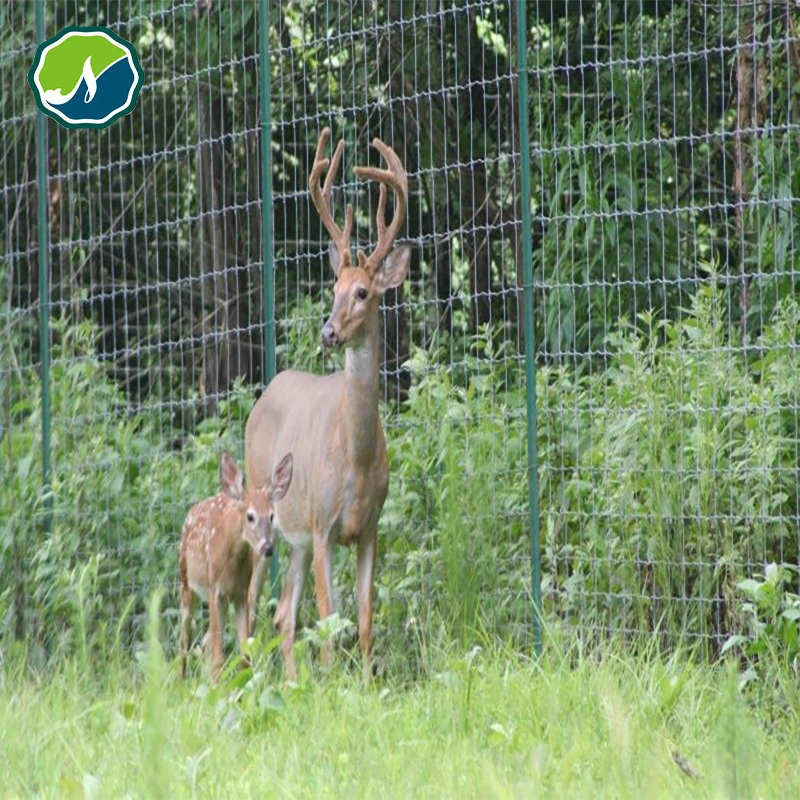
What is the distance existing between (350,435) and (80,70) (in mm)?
3570

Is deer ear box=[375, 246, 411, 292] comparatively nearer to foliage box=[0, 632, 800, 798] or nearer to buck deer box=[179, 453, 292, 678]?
buck deer box=[179, 453, 292, 678]

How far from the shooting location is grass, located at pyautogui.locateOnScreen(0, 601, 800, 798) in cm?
510

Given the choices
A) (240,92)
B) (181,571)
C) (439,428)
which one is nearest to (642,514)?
(439,428)

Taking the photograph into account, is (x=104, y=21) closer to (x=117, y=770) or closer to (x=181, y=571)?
(x=181, y=571)

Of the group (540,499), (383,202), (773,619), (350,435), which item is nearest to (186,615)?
(350,435)

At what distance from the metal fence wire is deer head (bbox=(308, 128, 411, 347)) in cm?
47

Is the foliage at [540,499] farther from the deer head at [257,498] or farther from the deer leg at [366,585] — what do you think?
the deer head at [257,498]

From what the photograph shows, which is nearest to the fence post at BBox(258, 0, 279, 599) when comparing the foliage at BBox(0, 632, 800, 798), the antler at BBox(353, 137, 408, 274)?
the antler at BBox(353, 137, 408, 274)

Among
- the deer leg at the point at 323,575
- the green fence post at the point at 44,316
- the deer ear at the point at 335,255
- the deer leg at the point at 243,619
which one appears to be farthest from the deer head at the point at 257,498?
the green fence post at the point at 44,316

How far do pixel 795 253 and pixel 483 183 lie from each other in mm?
2031

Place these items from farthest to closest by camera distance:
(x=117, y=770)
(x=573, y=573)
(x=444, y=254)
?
1. (x=444, y=254)
2. (x=573, y=573)
3. (x=117, y=770)

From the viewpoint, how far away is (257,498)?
26.6ft

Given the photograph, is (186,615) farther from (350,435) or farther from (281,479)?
(350,435)

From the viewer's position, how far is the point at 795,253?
870cm
